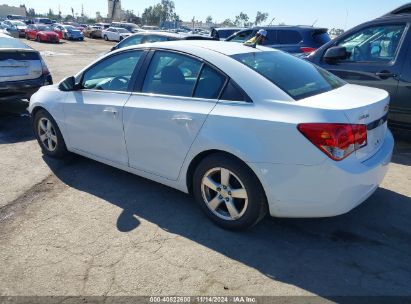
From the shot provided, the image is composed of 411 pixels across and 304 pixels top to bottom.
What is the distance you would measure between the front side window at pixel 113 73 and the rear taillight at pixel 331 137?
2.00 metres

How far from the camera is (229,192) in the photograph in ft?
10.7

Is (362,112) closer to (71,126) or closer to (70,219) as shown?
(70,219)

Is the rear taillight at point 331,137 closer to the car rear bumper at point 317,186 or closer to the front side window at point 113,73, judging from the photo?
the car rear bumper at point 317,186

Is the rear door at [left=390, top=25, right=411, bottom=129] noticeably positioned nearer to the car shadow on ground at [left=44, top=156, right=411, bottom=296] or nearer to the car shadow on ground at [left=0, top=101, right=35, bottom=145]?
the car shadow on ground at [left=44, top=156, right=411, bottom=296]

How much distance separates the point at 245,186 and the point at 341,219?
1.11m

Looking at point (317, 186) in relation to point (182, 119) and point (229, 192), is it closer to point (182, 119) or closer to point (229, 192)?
point (229, 192)

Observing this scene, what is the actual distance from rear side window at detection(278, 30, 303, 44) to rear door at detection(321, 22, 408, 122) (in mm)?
4733

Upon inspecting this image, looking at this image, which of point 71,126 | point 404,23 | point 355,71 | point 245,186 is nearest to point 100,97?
point 71,126

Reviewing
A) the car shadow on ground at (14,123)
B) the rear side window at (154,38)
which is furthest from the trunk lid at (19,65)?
the rear side window at (154,38)

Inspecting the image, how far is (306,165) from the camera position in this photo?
2830mm

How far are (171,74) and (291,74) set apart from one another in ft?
3.69

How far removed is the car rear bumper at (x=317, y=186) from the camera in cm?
282

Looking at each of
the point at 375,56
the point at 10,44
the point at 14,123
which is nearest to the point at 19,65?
the point at 10,44

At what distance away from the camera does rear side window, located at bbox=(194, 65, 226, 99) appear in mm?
3297
